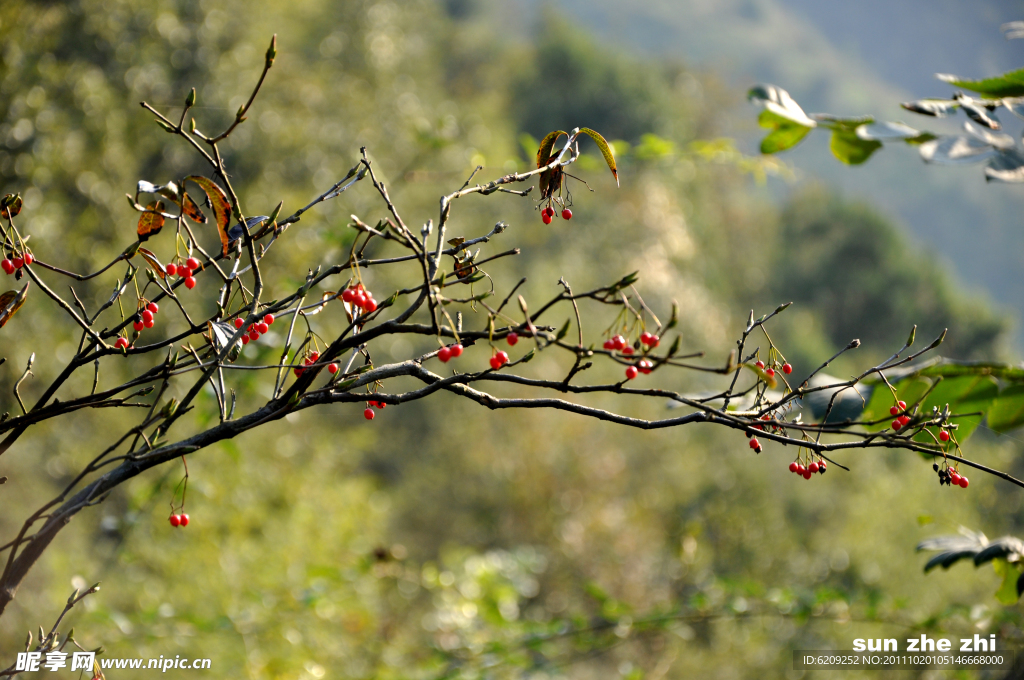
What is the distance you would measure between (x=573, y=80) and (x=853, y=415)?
2377cm

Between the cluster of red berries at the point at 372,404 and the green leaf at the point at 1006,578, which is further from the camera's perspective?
the green leaf at the point at 1006,578

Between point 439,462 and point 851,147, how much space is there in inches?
407

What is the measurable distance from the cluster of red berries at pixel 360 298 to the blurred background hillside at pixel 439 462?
3.66 feet

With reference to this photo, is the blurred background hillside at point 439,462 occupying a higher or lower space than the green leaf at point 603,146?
higher

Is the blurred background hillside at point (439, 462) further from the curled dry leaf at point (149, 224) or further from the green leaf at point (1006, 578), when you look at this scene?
the curled dry leaf at point (149, 224)

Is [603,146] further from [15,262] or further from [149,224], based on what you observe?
[15,262]

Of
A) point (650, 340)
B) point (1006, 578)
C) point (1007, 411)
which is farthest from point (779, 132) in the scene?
point (1006, 578)

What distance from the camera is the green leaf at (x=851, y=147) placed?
75 cm

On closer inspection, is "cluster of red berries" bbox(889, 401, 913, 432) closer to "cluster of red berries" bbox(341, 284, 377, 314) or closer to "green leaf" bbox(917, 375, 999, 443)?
"green leaf" bbox(917, 375, 999, 443)

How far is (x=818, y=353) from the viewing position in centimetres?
1689

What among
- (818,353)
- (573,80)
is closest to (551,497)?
(818,353)

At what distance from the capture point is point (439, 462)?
35.2ft

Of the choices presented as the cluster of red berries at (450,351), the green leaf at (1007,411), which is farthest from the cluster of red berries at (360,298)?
the green leaf at (1007,411)

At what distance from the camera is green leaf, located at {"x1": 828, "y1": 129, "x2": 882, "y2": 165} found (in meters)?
0.75
